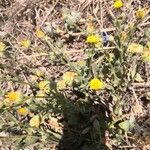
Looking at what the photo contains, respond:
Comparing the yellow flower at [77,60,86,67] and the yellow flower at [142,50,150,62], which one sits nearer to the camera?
the yellow flower at [142,50,150,62]

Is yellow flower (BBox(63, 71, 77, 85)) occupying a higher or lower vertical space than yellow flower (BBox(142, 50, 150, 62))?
lower

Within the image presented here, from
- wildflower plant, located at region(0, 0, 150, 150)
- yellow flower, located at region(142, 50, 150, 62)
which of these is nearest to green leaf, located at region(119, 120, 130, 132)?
wildflower plant, located at region(0, 0, 150, 150)

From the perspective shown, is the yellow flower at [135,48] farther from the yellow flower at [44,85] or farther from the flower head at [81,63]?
the yellow flower at [44,85]

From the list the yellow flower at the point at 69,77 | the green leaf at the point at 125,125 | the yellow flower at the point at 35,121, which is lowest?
the green leaf at the point at 125,125

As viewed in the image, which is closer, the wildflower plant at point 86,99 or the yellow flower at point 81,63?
the wildflower plant at point 86,99

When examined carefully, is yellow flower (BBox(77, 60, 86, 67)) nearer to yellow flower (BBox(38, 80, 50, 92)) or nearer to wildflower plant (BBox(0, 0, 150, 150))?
wildflower plant (BBox(0, 0, 150, 150))

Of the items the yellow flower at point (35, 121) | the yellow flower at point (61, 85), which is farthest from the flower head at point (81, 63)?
the yellow flower at point (35, 121)

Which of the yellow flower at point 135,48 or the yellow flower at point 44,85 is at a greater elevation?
the yellow flower at point 135,48

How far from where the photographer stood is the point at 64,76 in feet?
7.66

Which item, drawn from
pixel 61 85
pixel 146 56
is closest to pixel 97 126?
pixel 61 85

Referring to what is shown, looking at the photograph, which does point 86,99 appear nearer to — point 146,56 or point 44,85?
point 44,85

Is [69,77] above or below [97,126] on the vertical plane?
above

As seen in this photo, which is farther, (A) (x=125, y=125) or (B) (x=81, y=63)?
(B) (x=81, y=63)

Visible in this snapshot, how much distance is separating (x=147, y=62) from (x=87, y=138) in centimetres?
55
